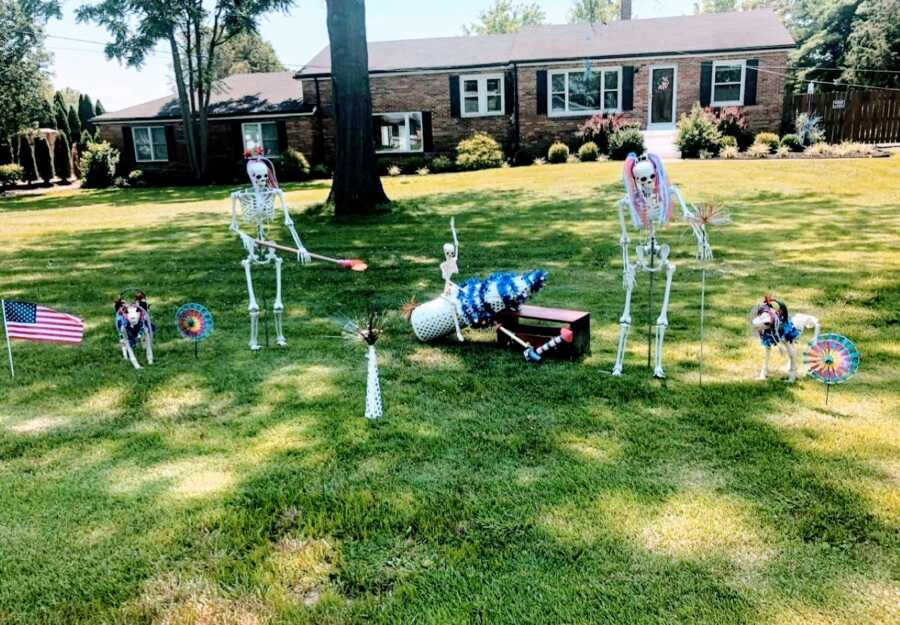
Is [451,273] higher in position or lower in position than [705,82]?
lower

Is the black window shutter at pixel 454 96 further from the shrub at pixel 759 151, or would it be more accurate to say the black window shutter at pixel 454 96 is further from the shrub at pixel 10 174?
the shrub at pixel 10 174

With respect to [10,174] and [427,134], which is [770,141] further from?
[10,174]

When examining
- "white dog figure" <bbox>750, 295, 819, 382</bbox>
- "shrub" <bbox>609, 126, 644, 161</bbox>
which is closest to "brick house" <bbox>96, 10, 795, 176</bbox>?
"shrub" <bbox>609, 126, 644, 161</bbox>

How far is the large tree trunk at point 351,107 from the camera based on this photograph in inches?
521

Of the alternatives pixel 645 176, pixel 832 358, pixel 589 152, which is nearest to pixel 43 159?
pixel 589 152

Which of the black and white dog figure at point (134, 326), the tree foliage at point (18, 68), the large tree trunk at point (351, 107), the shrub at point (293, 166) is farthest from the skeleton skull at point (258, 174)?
the tree foliage at point (18, 68)

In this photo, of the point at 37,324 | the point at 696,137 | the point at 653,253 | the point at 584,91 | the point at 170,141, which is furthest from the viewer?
the point at 170,141

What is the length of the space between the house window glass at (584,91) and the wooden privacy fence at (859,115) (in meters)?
6.75

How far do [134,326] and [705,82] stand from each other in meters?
24.1

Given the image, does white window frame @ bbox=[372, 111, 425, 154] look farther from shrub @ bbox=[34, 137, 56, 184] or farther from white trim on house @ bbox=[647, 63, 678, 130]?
shrub @ bbox=[34, 137, 56, 184]

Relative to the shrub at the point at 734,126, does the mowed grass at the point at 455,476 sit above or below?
below

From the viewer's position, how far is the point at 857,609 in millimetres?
2875

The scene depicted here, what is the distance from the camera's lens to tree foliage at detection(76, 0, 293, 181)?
24.9 m

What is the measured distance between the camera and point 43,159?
32781 millimetres
